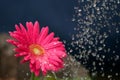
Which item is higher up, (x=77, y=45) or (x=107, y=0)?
(x=107, y=0)

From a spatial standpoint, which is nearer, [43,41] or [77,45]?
[43,41]

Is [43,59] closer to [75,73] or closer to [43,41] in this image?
[43,41]

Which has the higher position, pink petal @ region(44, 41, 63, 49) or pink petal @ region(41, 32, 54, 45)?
pink petal @ region(41, 32, 54, 45)

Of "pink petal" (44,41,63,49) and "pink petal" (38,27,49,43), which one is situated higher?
"pink petal" (38,27,49,43)

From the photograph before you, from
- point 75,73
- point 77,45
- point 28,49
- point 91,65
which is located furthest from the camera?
point 91,65

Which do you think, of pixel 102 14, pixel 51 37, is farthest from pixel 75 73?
pixel 51 37

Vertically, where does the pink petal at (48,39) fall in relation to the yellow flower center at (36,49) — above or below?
above
